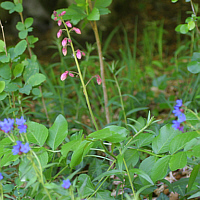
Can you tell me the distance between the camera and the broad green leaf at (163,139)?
1336mm

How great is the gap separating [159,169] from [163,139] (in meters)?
0.17

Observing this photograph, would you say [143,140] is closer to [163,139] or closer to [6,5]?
[163,139]

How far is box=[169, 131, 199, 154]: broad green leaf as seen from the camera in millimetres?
1242

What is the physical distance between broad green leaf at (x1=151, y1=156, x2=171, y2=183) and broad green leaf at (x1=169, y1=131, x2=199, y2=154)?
0.15 ft

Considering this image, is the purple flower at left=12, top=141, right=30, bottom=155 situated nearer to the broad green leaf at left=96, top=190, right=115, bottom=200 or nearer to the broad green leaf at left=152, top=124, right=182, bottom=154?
the broad green leaf at left=96, top=190, right=115, bottom=200

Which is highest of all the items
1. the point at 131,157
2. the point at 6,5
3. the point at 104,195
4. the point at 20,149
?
the point at 6,5

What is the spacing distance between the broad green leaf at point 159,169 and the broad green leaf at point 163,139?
82 mm

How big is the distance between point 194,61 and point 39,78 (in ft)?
3.22

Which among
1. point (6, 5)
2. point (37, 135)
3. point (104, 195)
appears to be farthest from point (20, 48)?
point (104, 195)

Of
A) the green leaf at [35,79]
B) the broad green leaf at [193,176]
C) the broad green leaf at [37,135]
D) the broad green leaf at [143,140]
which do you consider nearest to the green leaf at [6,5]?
the green leaf at [35,79]

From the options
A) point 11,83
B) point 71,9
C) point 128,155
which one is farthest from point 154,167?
point 71,9

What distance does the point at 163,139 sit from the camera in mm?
1359

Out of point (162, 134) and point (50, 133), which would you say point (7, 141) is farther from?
point (162, 134)

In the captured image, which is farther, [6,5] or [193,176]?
[6,5]
